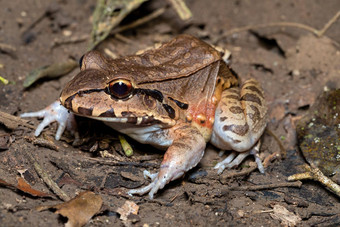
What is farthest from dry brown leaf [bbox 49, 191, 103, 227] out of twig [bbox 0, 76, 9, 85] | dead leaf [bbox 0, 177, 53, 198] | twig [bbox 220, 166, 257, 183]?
twig [bbox 0, 76, 9, 85]

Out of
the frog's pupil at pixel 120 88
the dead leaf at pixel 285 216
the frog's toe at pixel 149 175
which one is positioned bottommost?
the dead leaf at pixel 285 216

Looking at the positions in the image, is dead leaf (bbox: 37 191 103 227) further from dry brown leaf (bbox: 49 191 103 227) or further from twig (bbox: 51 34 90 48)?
twig (bbox: 51 34 90 48)

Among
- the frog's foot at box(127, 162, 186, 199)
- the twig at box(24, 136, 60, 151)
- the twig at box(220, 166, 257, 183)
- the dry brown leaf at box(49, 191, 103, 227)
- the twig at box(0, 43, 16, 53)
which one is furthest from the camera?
the twig at box(0, 43, 16, 53)

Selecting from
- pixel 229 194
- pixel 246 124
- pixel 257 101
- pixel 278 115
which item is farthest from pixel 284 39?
pixel 229 194

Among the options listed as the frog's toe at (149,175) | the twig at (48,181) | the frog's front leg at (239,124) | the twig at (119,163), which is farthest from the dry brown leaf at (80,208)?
the frog's front leg at (239,124)

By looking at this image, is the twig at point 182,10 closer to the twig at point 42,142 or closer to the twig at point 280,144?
the twig at point 280,144

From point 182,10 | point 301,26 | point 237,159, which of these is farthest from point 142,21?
point 237,159
